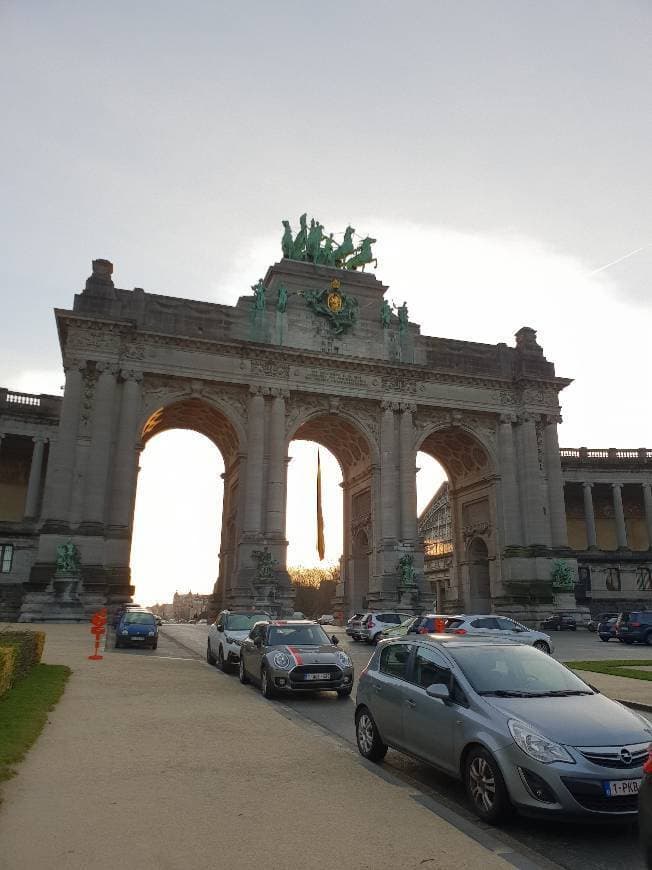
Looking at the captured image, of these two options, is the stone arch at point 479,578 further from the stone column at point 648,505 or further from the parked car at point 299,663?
the parked car at point 299,663

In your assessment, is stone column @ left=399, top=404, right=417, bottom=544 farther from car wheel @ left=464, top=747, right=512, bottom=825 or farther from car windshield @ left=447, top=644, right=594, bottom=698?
car wheel @ left=464, top=747, right=512, bottom=825

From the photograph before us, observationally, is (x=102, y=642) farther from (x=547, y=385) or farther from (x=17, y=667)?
(x=547, y=385)

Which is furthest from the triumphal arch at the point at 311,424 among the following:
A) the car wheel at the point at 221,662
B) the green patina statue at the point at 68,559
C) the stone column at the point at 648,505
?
the car wheel at the point at 221,662

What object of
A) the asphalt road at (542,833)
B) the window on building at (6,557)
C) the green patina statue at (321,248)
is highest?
the green patina statue at (321,248)

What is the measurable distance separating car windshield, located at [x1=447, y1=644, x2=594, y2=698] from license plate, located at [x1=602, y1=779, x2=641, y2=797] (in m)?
1.32

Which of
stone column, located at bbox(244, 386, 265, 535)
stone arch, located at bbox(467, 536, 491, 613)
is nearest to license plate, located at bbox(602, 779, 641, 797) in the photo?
stone column, located at bbox(244, 386, 265, 535)

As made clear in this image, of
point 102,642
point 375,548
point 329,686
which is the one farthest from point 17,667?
point 375,548

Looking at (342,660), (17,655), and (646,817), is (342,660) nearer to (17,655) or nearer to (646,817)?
(17,655)

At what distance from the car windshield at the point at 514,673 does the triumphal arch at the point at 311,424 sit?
30074 millimetres

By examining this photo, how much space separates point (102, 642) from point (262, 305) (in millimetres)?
25188

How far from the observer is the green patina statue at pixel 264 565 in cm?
3731

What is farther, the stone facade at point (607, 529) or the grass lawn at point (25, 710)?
the stone facade at point (607, 529)

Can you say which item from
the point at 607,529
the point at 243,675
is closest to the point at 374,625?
the point at 243,675

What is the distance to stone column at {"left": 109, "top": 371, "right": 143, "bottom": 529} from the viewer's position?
37.9m
